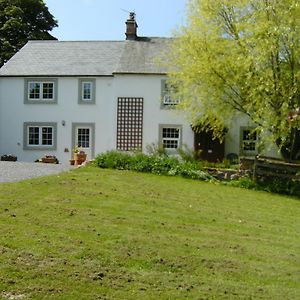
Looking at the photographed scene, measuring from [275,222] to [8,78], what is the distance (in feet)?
79.4

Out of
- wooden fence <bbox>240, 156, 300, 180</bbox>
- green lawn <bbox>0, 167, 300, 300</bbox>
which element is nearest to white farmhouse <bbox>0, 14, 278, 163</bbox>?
wooden fence <bbox>240, 156, 300, 180</bbox>

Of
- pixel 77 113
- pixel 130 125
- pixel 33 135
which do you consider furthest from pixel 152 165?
pixel 33 135

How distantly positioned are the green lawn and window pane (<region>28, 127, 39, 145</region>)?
709 inches

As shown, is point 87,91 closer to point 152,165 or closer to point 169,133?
point 169,133

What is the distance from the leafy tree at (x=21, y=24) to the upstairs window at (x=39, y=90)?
18.6m

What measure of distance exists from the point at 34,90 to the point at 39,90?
344mm

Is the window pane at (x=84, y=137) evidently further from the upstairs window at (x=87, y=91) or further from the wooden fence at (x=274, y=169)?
the wooden fence at (x=274, y=169)

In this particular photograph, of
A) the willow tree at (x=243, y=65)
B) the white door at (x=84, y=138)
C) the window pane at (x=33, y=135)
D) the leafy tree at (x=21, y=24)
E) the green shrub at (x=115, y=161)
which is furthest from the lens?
the leafy tree at (x=21, y=24)

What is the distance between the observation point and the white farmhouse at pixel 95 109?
29.5 meters

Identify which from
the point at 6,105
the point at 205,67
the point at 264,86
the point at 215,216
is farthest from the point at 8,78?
the point at 215,216

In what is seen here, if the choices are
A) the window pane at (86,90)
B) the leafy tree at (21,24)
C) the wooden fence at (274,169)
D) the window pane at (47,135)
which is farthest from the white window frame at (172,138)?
the leafy tree at (21,24)

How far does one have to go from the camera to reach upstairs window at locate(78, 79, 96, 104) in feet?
101

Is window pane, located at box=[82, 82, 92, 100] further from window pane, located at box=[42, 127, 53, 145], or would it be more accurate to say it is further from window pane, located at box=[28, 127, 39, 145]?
window pane, located at box=[28, 127, 39, 145]

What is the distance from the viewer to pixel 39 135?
31.1m
